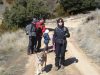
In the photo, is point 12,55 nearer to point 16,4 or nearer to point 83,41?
point 83,41

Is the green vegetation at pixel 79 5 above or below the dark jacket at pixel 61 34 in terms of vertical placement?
below

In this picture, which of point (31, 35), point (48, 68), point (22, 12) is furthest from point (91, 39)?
point (22, 12)

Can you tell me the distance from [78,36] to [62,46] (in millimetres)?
8238

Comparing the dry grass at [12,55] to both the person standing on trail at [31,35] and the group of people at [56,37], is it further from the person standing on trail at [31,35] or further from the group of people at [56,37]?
the group of people at [56,37]

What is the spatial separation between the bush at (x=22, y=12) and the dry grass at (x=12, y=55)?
14250mm

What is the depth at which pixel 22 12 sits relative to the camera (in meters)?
41.2

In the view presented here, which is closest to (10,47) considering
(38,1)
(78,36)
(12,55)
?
(12,55)

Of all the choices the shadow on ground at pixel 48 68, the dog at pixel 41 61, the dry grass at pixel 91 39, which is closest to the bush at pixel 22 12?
the dry grass at pixel 91 39

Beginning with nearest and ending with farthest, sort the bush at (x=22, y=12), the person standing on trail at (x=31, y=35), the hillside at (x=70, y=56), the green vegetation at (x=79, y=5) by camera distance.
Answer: the hillside at (x=70, y=56)
the person standing on trail at (x=31, y=35)
the bush at (x=22, y=12)
the green vegetation at (x=79, y=5)

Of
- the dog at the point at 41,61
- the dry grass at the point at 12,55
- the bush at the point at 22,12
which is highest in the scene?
the dog at the point at 41,61

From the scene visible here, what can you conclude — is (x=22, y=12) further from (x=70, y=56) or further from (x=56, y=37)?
(x=56, y=37)

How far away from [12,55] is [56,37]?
5729 mm

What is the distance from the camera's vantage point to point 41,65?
1567 centimetres

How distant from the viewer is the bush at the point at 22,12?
1603 inches
